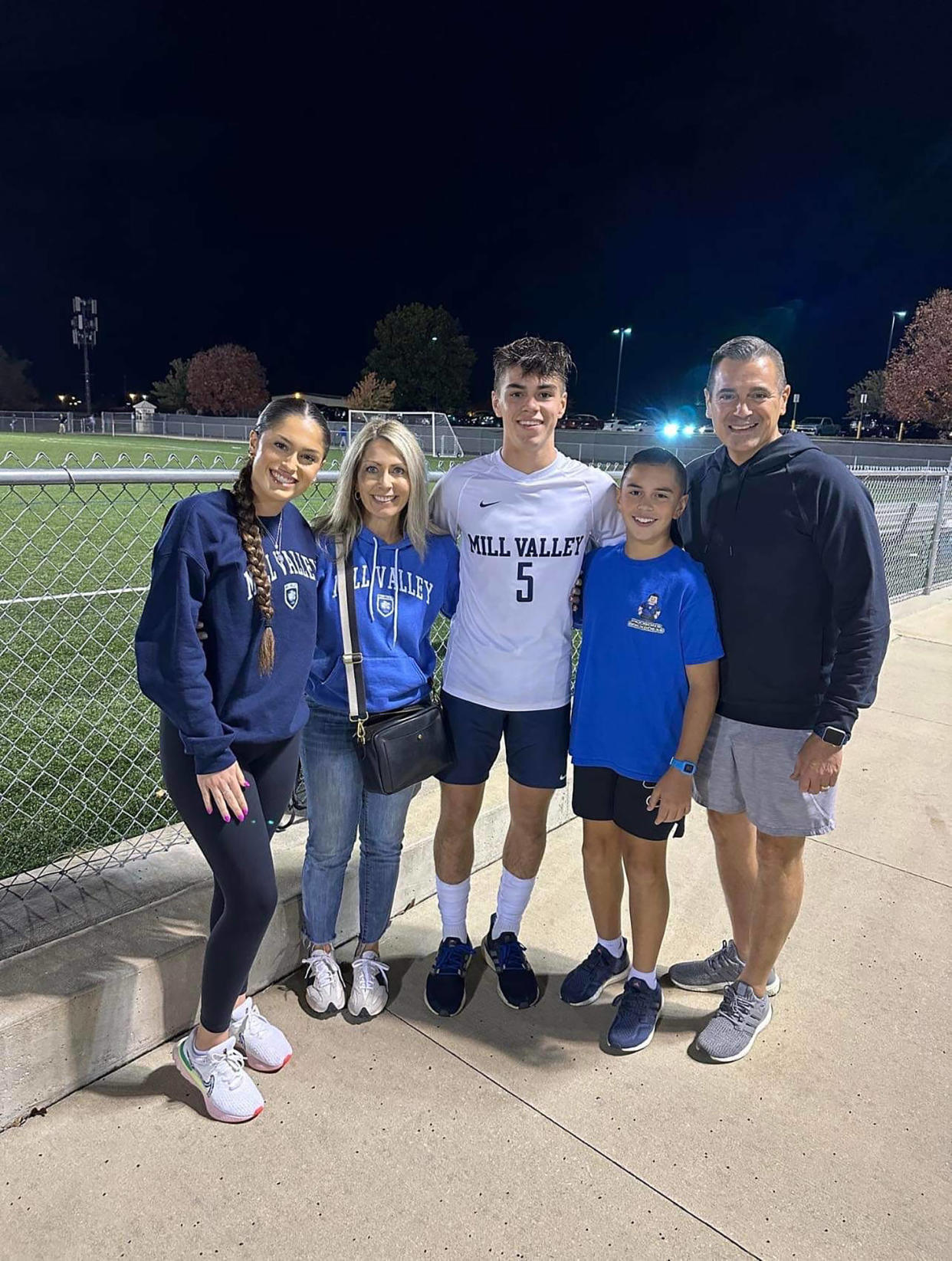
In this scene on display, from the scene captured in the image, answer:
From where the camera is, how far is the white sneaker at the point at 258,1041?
2.46 metres

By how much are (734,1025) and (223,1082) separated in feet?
5.17

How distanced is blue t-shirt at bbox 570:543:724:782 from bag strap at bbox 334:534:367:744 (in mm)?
726

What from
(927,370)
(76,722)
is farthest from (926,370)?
(76,722)

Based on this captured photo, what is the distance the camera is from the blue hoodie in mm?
2566

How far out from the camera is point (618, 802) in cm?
267

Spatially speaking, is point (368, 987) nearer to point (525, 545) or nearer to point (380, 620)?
point (380, 620)

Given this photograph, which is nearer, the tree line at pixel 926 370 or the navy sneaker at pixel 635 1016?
the navy sneaker at pixel 635 1016

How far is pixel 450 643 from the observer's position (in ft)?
9.30

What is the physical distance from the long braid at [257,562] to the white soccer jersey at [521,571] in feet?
2.51

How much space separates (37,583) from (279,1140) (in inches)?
314

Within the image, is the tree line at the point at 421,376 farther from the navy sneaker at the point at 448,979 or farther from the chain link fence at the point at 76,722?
the navy sneaker at the point at 448,979

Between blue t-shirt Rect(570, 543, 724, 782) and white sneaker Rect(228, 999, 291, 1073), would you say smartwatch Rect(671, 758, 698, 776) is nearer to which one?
blue t-shirt Rect(570, 543, 724, 782)

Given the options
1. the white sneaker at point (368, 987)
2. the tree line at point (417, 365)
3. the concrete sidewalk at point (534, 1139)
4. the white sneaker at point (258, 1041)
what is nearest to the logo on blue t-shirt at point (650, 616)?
the concrete sidewalk at point (534, 1139)

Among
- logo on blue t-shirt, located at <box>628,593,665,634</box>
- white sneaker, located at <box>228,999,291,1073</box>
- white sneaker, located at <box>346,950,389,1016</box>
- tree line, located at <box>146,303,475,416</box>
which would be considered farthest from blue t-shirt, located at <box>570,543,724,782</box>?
tree line, located at <box>146,303,475,416</box>
